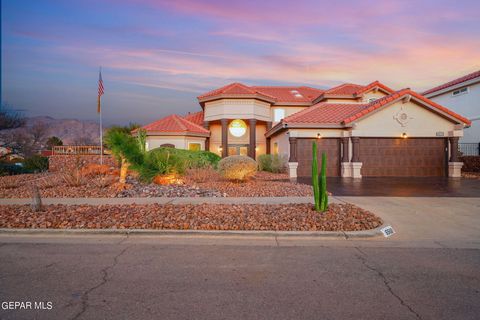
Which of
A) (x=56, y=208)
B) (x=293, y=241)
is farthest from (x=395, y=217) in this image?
(x=56, y=208)

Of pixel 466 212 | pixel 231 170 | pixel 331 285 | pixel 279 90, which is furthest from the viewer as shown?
pixel 279 90

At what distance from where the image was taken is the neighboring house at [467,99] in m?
26.2

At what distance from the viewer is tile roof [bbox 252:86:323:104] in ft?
99.2

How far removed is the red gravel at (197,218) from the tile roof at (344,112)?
39.2 feet

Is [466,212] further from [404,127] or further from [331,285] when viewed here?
[404,127]

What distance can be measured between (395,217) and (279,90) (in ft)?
86.1

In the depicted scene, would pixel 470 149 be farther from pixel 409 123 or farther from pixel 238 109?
pixel 238 109

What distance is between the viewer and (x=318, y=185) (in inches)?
335

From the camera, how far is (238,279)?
4.62m

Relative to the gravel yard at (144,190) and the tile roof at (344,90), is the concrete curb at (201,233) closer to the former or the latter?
the gravel yard at (144,190)

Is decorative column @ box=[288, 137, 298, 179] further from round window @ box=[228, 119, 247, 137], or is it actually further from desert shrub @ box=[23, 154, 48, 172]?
desert shrub @ box=[23, 154, 48, 172]

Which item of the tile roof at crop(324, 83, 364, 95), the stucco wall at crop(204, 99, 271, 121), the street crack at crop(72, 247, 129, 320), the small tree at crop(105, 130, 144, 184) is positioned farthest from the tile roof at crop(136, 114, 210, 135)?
the street crack at crop(72, 247, 129, 320)

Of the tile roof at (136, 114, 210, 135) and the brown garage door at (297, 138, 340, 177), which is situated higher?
the tile roof at (136, 114, 210, 135)

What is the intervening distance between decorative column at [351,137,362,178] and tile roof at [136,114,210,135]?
13125mm
